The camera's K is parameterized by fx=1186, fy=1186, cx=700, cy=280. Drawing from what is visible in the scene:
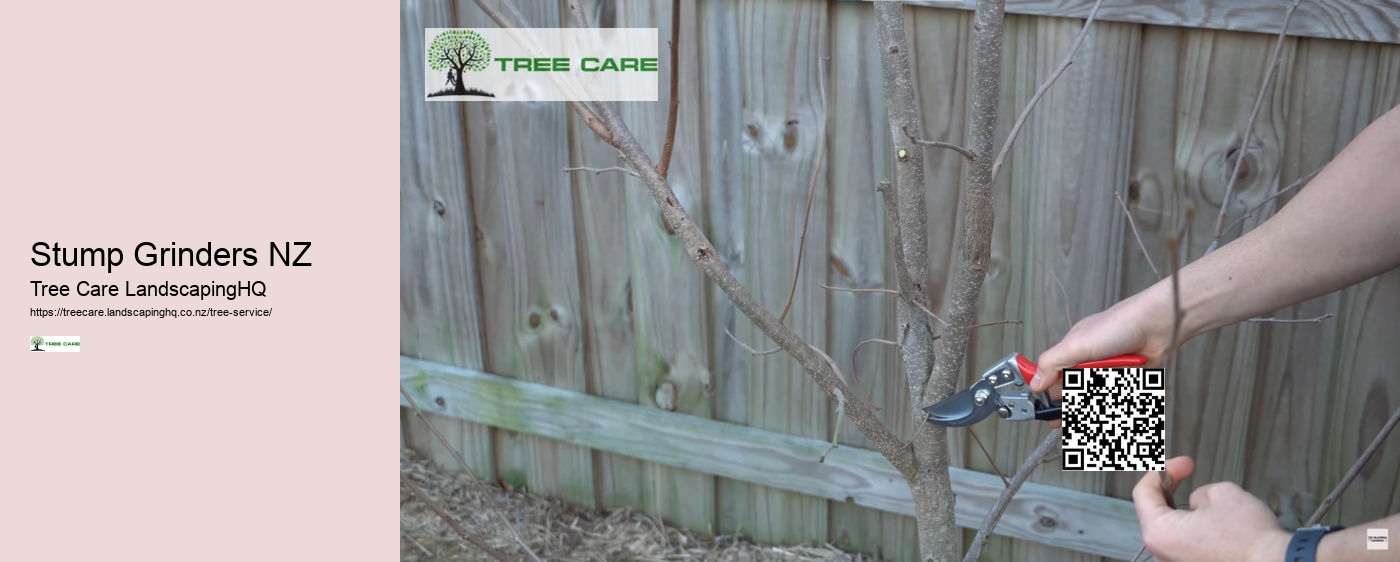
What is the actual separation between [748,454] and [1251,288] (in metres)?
1.35

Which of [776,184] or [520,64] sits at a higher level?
[520,64]

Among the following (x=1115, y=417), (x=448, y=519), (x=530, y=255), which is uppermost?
(x=530, y=255)

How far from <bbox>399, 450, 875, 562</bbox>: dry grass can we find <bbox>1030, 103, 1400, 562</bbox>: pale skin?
129 cm

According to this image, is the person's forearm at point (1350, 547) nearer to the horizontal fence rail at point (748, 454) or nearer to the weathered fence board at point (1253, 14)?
the weathered fence board at point (1253, 14)

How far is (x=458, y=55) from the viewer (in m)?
2.54

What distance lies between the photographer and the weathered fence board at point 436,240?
2.60 meters

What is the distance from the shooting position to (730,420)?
2.64 meters

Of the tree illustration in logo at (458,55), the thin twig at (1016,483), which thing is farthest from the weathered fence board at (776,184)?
the thin twig at (1016,483)

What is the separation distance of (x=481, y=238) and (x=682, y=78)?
67 centimetres

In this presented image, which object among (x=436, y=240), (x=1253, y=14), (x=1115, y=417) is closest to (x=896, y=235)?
(x=1115, y=417)

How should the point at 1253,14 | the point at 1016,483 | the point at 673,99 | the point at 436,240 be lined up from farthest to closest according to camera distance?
the point at 436,240, the point at 1253,14, the point at 1016,483, the point at 673,99

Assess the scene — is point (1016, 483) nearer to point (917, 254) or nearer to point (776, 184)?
point (917, 254)

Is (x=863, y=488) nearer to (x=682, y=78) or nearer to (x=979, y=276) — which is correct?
(x=682, y=78)

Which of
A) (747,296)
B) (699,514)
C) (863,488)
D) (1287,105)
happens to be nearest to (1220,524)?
(747,296)
